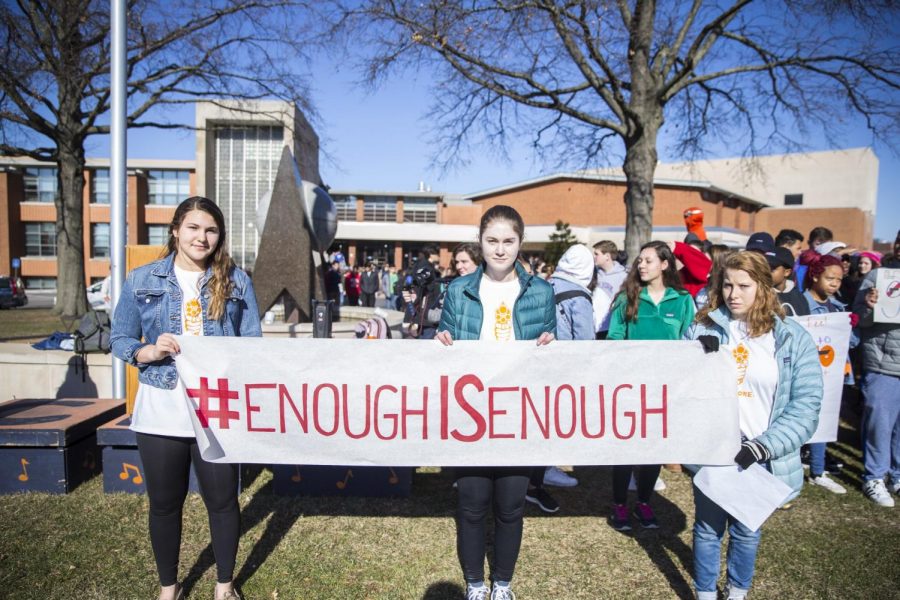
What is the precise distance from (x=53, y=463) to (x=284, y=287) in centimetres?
Answer: 439

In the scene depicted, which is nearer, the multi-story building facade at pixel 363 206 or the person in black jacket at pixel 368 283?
the person in black jacket at pixel 368 283

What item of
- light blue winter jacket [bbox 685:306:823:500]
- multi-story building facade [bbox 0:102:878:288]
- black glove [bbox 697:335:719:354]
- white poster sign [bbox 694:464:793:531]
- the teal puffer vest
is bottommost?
white poster sign [bbox 694:464:793:531]

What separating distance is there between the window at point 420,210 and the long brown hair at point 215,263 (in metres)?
46.2

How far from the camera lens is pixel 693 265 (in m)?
5.12

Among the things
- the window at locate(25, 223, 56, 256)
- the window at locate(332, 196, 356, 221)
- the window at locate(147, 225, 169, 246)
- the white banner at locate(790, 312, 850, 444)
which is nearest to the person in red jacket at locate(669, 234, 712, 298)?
the white banner at locate(790, 312, 850, 444)

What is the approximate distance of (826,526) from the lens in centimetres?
379

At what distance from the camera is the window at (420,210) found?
48562mm

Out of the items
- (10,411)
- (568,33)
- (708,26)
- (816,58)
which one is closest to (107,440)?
(10,411)

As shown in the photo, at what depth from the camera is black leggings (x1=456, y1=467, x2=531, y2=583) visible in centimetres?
260

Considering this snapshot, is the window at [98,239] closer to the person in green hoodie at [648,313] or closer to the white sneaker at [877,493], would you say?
the person in green hoodie at [648,313]

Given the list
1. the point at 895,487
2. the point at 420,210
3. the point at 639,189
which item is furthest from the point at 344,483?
the point at 420,210

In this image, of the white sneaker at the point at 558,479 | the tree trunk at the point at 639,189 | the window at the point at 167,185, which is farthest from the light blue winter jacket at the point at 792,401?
the window at the point at 167,185

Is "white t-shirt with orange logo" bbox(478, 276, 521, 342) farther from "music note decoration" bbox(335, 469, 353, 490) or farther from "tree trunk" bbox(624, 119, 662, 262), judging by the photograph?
"tree trunk" bbox(624, 119, 662, 262)

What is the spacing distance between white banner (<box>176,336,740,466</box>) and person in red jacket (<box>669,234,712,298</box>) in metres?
2.73
